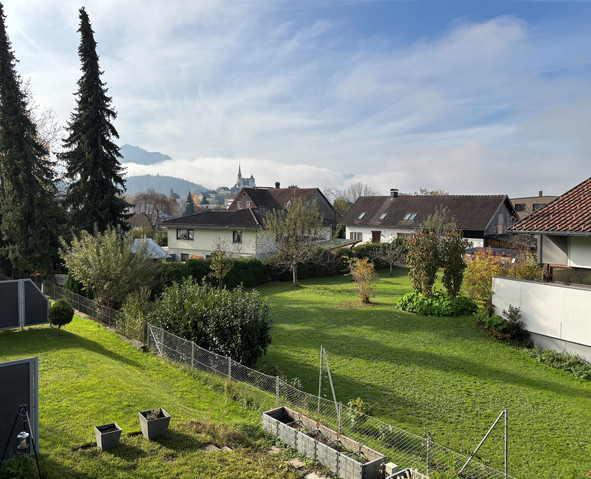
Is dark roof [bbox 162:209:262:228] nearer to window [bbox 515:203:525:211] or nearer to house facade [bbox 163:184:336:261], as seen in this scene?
house facade [bbox 163:184:336:261]

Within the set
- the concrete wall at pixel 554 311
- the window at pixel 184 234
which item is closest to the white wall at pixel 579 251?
the concrete wall at pixel 554 311

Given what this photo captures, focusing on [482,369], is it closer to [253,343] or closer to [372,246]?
[253,343]

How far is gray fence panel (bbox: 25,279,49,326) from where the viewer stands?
1628 cm

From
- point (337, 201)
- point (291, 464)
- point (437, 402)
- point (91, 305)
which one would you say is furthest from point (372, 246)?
point (337, 201)

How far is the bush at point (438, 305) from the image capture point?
17.5 m

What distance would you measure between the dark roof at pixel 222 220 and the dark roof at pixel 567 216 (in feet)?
76.3

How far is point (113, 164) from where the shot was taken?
2634cm

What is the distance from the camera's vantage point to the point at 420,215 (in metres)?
44.8

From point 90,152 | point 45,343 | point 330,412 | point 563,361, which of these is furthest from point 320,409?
point 90,152

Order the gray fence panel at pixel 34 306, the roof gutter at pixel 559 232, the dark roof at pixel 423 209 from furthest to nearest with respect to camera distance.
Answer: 1. the dark roof at pixel 423 209
2. the gray fence panel at pixel 34 306
3. the roof gutter at pixel 559 232

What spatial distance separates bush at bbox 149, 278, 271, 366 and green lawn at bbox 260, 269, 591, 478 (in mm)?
1429

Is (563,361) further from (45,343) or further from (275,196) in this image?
(275,196)

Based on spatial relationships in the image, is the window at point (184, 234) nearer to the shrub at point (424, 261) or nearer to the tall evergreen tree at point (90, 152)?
the tall evergreen tree at point (90, 152)

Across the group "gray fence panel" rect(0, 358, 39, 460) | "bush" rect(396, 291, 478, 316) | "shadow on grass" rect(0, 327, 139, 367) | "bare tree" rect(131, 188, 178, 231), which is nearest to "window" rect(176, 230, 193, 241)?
"shadow on grass" rect(0, 327, 139, 367)
